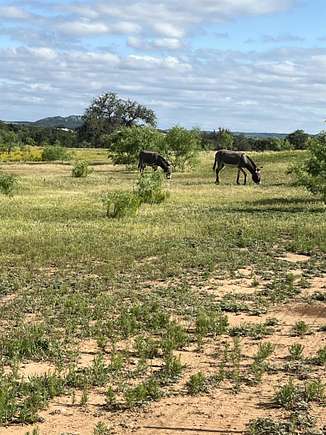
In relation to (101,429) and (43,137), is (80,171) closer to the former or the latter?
(101,429)

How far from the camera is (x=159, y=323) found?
920 cm

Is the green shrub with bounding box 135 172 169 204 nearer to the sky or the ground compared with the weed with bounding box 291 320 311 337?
nearer to the sky

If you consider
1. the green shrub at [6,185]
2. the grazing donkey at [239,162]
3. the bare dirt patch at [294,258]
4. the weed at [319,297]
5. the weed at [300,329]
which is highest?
the grazing donkey at [239,162]

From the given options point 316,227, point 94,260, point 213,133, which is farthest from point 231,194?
point 213,133

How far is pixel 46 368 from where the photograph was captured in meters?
7.54

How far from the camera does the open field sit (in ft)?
21.3

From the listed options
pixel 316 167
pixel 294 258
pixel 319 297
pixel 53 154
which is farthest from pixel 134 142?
pixel 319 297

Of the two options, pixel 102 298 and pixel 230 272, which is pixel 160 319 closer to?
pixel 102 298

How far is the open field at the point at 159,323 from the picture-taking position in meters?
6.50

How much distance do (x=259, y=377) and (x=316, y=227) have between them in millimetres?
10958

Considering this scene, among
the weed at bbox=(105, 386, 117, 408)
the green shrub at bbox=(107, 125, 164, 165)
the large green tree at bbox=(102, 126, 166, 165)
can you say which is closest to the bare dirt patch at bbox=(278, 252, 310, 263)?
the weed at bbox=(105, 386, 117, 408)

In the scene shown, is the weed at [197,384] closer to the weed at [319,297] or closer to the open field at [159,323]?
the open field at [159,323]

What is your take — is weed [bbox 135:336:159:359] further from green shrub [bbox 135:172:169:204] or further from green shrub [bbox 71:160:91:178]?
green shrub [bbox 71:160:91:178]

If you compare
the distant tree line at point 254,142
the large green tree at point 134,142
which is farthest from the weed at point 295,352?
the distant tree line at point 254,142
